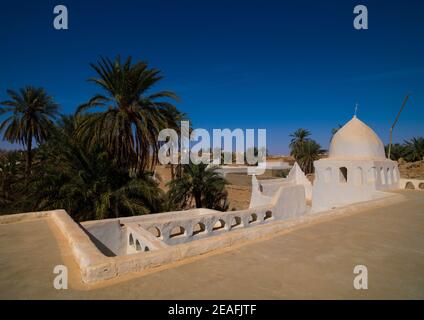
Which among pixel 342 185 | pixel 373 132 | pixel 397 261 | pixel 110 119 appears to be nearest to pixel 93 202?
pixel 110 119

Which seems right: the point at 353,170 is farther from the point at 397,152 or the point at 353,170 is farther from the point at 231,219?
the point at 397,152

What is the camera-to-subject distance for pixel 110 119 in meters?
10.3

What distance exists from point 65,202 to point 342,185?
1412 cm

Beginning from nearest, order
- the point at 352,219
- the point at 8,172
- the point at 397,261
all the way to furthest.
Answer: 1. the point at 397,261
2. the point at 352,219
3. the point at 8,172

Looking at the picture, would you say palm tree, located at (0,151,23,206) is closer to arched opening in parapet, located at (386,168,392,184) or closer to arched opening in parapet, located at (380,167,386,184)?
arched opening in parapet, located at (380,167,386,184)

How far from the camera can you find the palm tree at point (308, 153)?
35.0 meters

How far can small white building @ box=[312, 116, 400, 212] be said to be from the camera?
13820 mm

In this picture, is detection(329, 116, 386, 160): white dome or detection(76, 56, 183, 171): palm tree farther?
detection(329, 116, 386, 160): white dome

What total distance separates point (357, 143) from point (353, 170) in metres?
1.79

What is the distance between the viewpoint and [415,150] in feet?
118

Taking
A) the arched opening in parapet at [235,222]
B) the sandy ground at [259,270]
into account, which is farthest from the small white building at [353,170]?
the sandy ground at [259,270]

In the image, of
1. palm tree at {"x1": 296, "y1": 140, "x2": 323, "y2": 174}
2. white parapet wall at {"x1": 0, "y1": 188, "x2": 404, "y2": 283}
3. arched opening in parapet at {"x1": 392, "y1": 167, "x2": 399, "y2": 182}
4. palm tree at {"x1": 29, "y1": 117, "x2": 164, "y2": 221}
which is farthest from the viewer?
palm tree at {"x1": 296, "y1": 140, "x2": 323, "y2": 174}

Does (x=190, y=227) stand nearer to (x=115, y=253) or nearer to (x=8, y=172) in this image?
(x=115, y=253)

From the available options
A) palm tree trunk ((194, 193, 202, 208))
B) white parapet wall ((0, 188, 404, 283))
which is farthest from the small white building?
white parapet wall ((0, 188, 404, 283))
